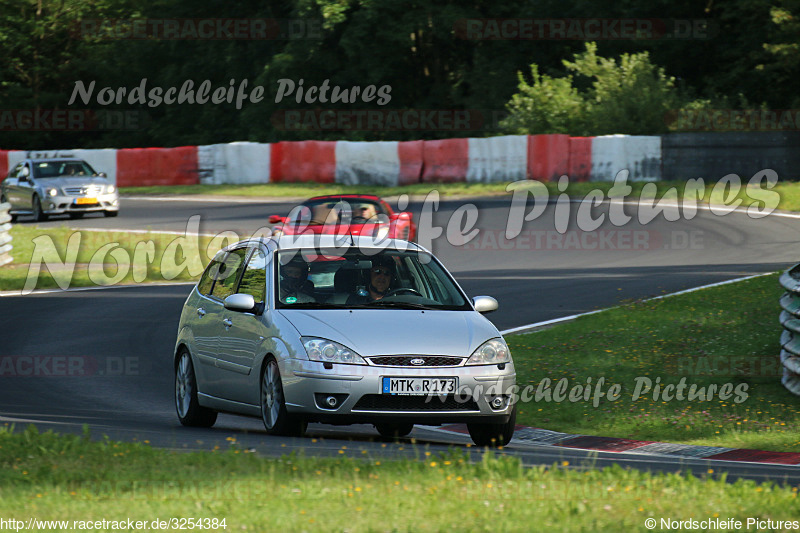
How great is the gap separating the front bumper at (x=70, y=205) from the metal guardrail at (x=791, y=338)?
24.4 metres

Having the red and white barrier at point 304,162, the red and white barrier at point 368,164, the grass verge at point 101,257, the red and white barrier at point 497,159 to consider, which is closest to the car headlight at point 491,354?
the grass verge at point 101,257

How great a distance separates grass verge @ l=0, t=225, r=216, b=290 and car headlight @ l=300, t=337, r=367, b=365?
14.2m

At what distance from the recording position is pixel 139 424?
404 inches

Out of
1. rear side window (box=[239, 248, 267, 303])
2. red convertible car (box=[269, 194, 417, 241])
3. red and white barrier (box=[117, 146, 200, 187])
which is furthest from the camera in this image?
red and white barrier (box=[117, 146, 200, 187])

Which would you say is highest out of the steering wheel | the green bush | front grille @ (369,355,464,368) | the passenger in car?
the green bush

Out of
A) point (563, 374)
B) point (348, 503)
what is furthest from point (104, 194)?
point (348, 503)

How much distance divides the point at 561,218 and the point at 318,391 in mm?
21530

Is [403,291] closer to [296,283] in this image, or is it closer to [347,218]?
[296,283]

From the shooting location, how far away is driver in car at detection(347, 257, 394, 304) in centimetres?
973

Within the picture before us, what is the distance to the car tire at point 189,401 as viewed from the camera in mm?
10531

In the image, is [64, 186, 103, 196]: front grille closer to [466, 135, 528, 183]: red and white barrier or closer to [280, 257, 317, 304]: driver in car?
[466, 135, 528, 183]: red and white barrier

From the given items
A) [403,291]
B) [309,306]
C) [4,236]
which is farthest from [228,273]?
[4,236]

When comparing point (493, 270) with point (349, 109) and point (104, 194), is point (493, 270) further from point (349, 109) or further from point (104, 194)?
point (349, 109)

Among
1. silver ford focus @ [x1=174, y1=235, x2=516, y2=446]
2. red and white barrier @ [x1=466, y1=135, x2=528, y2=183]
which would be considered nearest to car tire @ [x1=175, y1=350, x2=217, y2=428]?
silver ford focus @ [x1=174, y1=235, x2=516, y2=446]
